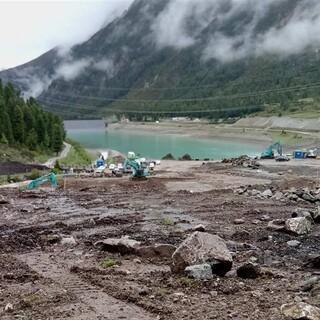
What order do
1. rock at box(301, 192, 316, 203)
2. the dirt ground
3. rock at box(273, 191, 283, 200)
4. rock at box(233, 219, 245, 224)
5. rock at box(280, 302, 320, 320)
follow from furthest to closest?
rock at box(273, 191, 283, 200) < rock at box(301, 192, 316, 203) < rock at box(233, 219, 245, 224) < the dirt ground < rock at box(280, 302, 320, 320)

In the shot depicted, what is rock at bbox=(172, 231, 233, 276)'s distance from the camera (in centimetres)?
1172

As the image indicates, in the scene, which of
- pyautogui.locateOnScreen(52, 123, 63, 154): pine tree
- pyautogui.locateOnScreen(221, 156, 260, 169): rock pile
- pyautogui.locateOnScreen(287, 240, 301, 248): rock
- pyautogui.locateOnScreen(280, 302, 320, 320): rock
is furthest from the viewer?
pyautogui.locateOnScreen(52, 123, 63, 154): pine tree

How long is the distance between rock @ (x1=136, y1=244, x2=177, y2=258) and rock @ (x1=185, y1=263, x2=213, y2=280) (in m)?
2.78

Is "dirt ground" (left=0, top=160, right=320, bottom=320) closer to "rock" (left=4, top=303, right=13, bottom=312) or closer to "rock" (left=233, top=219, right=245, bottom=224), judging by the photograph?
"rock" (left=4, top=303, right=13, bottom=312)

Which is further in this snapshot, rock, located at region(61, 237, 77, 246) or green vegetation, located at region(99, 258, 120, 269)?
rock, located at region(61, 237, 77, 246)

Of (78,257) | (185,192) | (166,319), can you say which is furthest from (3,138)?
(166,319)

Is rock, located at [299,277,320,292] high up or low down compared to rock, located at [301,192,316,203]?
up

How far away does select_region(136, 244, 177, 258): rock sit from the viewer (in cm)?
1423

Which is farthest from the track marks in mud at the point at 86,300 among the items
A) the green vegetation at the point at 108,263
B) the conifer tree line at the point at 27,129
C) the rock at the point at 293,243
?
the conifer tree line at the point at 27,129

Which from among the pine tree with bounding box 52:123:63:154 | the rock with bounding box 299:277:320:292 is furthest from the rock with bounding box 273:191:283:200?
the pine tree with bounding box 52:123:63:154

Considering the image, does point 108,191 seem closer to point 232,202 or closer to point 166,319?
point 232,202

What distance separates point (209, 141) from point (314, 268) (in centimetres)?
13657

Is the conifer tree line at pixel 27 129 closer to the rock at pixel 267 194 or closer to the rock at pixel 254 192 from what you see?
the rock at pixel 254 192

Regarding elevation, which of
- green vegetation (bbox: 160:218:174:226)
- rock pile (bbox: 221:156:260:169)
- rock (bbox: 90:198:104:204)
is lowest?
rock pile (bbox: 221:156:260:169)
